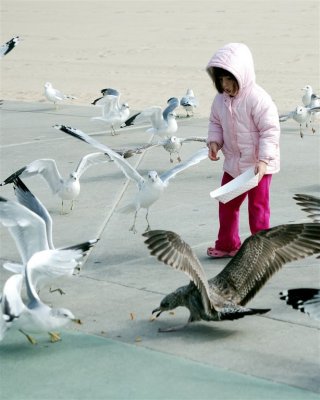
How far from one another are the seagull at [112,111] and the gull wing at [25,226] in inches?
238

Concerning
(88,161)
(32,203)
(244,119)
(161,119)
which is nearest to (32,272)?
(32,203)

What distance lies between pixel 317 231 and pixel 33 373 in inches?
71.2

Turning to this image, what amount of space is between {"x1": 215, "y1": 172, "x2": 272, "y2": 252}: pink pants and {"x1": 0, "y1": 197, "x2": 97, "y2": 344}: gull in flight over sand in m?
1.43

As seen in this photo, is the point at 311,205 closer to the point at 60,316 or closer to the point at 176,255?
A: the point at 176,255

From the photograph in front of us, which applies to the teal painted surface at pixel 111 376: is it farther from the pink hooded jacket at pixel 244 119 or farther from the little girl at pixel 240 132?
the pink hooded jacket at pixel 244 119

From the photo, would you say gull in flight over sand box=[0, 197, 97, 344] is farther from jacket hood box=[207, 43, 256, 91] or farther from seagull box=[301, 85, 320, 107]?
seagull box=[301, 85, 320, 107]

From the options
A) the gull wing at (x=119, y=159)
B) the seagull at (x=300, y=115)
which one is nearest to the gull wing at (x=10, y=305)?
the gull wing at (x=119, y=159)

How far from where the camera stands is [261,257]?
567cm

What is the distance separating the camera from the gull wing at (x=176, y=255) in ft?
17.3

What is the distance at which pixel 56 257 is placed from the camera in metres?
5.56

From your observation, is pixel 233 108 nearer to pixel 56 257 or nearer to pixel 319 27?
pixel 56 257

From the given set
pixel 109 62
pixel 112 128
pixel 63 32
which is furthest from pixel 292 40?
pixel 112 128

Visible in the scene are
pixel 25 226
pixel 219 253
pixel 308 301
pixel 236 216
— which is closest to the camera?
pixel 308 301

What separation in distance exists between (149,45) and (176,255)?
793 inches
